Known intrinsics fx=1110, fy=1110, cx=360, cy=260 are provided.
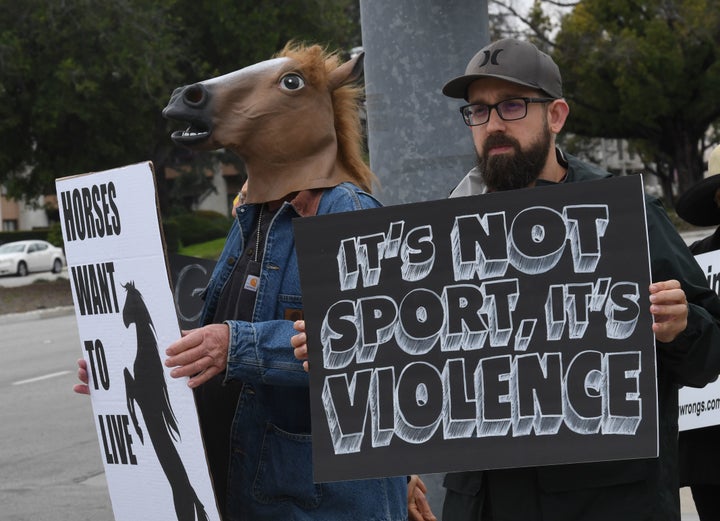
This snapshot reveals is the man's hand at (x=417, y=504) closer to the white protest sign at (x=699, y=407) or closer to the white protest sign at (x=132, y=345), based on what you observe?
the white protest sign at (x=132, y=345)

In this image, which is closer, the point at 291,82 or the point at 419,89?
the point at 291,82

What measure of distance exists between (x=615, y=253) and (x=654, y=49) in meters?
38.7

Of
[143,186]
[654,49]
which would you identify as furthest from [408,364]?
[654,49]

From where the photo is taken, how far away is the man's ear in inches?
107

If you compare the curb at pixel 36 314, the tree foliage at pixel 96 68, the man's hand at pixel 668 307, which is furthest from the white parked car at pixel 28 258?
the man's hand at pixel 668 307

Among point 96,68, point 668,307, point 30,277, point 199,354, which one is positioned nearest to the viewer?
point 668,307

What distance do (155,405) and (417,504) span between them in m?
0.89

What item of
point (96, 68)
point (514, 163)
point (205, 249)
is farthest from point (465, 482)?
point (205, 249)

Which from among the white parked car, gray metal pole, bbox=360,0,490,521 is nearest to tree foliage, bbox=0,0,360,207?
the white parked car

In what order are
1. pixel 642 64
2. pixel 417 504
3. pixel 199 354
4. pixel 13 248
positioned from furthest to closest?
pixel 642 64 → pixel 13 248 → pixel 417 504 → pixel 199 354

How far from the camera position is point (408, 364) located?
253 cm

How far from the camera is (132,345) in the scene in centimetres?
278

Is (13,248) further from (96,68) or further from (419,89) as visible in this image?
(419,89)

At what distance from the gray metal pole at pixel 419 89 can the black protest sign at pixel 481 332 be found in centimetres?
124
